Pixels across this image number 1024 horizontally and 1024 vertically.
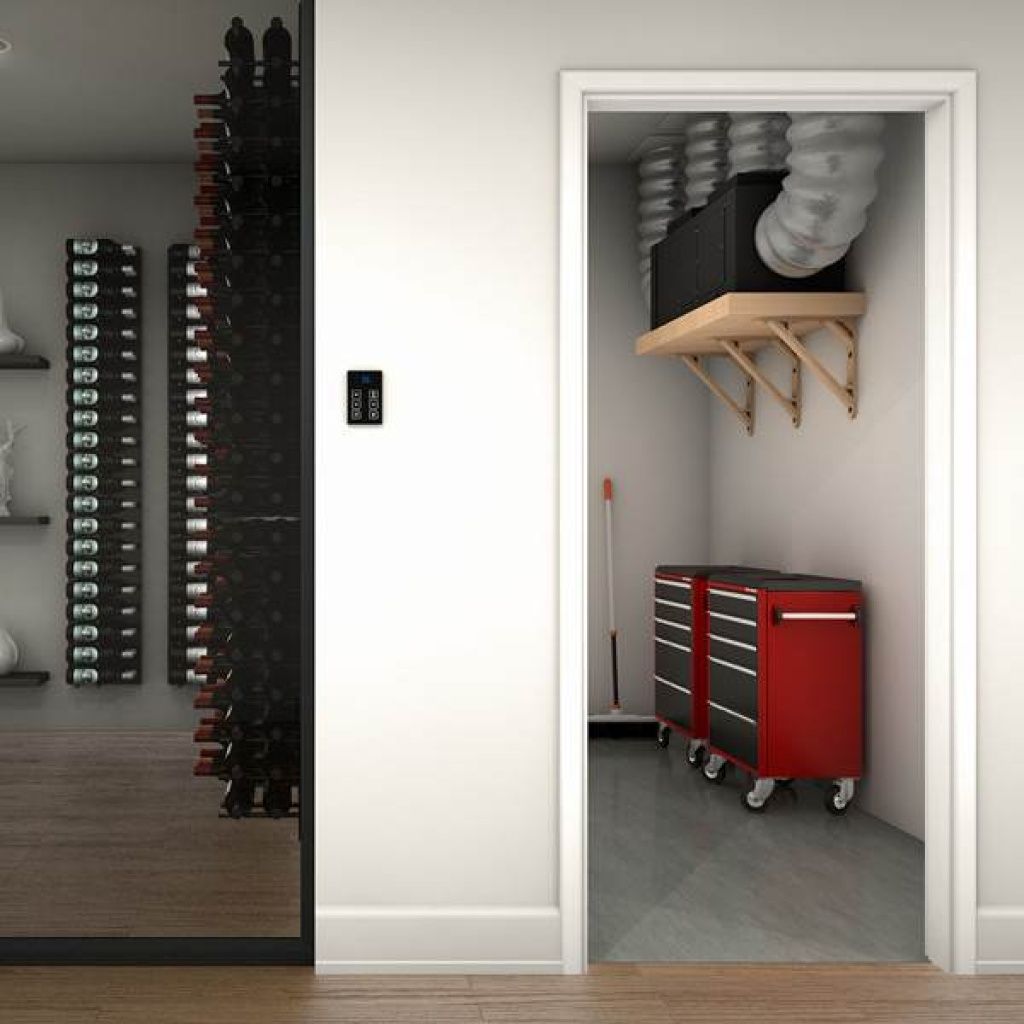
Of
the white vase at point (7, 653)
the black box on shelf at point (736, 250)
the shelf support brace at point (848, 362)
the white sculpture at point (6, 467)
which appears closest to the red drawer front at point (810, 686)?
the shelf support brace at point (848, 362)

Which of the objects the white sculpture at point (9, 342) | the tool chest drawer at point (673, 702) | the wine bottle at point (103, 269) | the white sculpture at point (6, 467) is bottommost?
the tool chest drawer at point (673, 702)

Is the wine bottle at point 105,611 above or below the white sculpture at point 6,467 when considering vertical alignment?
below

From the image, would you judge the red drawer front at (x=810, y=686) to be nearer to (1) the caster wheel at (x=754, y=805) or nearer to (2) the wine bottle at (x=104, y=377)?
(1) the caster wheel at (x=754, y=805)

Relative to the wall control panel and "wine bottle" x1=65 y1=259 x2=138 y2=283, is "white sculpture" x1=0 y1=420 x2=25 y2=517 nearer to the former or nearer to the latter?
"wine bottle" x1=65 y1=259 x2=138 y2=283

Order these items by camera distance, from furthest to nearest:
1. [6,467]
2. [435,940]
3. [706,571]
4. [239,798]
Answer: [706,571], [6,467], [239,798], [435,940]

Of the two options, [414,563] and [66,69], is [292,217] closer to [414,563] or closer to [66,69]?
[414,563]

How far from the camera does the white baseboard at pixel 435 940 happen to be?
2967 mm

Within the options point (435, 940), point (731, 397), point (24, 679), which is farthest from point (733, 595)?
point (24, 679)

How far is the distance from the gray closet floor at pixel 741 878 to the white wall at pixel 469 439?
0.37m

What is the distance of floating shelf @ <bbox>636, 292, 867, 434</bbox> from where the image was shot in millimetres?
4500

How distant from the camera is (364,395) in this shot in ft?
9.80

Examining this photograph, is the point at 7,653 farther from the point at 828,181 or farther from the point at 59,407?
the point at 828,181

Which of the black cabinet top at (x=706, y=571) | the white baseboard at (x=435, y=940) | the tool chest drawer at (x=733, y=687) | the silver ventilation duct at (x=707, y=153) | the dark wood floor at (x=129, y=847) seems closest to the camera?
the white baseboard at (x=435, y=940)

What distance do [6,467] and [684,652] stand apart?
285 cm
